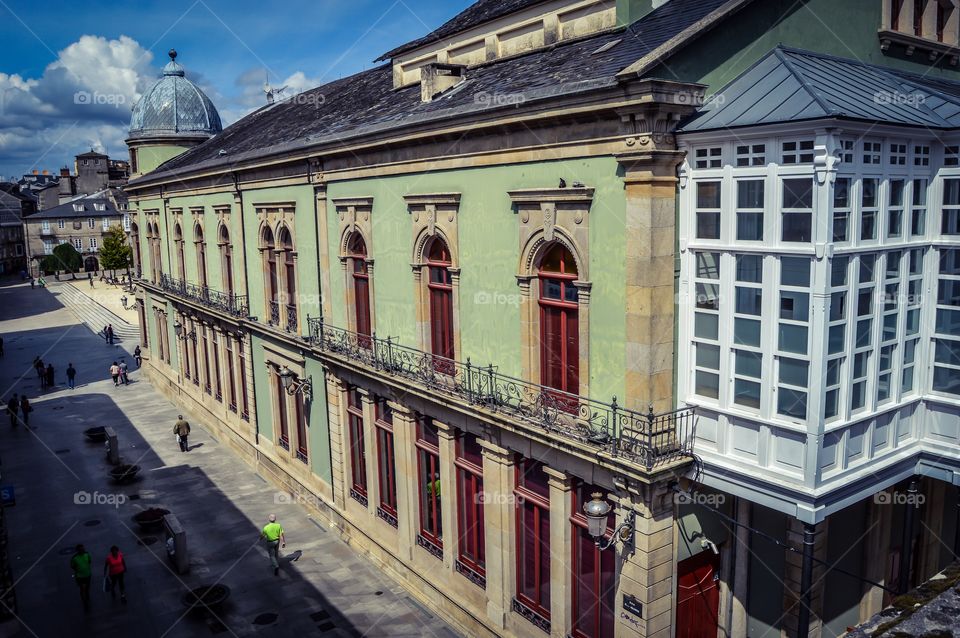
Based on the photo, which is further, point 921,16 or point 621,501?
point 921,16

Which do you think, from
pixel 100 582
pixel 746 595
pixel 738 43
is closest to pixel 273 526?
pixel 100 582

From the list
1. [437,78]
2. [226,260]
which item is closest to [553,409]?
[437,78]

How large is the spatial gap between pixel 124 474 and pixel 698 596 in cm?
2129

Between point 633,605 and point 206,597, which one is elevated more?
point 633,605

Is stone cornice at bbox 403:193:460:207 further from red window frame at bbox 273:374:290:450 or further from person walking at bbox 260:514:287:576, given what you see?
red window frame at bbox 273:374:290:450

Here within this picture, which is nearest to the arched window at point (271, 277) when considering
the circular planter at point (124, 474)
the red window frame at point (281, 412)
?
the red window frame at point (281, 412)

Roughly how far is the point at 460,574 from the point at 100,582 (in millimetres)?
10135

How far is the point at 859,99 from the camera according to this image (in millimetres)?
10711

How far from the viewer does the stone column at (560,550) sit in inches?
520

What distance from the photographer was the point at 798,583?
12.7m

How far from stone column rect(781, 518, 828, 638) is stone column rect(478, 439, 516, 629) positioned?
4987mm

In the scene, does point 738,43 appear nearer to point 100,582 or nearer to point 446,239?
point 446,239

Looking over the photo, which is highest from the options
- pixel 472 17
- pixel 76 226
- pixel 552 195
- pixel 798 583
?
pixel 472 17
